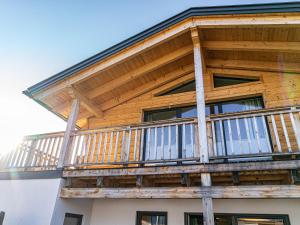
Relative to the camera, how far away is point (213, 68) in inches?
238

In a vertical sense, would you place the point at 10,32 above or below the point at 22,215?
above

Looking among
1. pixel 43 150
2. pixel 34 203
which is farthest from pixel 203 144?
pixel 43 150

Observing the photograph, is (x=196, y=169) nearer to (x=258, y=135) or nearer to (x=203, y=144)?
(x=203, y=144)

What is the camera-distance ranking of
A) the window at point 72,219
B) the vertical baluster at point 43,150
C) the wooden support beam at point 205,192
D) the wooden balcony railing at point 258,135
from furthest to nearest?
the vertical baluster at point 43,150 < the window at point 72,219 < the wooden balcony railing at point 258,135 < the wooden support beam at point 205,192

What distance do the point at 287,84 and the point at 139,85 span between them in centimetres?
383

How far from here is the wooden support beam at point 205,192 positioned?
3088 mm

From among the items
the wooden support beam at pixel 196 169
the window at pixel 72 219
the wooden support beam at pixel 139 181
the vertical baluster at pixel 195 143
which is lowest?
the window at pixel 72 219

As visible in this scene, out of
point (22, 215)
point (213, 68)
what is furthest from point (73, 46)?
point (22, 215)

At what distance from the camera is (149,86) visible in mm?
6527

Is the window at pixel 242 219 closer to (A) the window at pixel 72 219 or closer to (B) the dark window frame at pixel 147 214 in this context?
(B) the dark window frame at pixel 147 214

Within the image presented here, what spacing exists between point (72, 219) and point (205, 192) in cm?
319

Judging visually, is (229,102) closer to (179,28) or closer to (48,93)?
(179,28)

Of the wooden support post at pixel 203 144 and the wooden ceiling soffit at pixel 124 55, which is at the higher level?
the wooden ceiling soffit at pixel 124 55

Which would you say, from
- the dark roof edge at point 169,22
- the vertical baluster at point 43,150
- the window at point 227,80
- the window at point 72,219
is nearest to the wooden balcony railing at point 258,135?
the window at point 227,80
